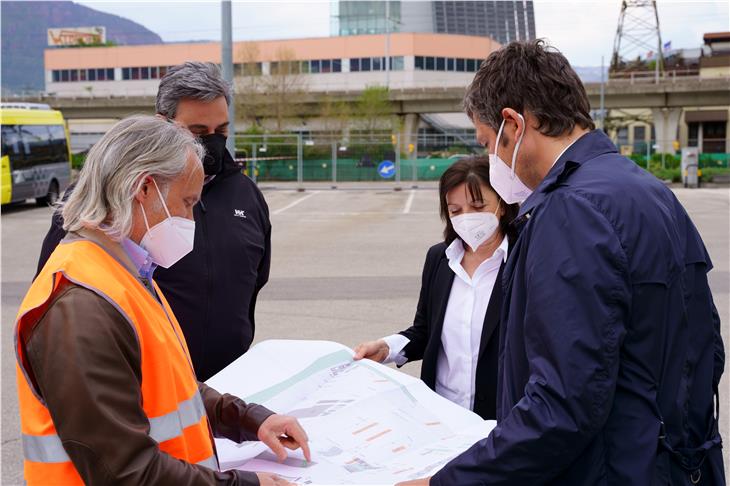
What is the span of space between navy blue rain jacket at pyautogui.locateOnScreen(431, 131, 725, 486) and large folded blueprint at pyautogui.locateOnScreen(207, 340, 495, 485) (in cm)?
31

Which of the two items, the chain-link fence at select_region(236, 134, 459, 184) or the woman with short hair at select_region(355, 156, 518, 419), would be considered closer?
the woman with short hair at select_region(355, 156, 518, 419)

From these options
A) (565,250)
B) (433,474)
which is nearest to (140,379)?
(433,474)

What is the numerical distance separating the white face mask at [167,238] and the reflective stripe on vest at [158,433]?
0.40m

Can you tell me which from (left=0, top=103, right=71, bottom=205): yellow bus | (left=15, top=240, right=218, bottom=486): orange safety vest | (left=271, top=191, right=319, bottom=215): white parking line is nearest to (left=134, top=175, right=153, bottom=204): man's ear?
(left=15, top=240, right=218, bottom=486): orange safety vest

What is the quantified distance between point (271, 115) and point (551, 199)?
55846 millimetres

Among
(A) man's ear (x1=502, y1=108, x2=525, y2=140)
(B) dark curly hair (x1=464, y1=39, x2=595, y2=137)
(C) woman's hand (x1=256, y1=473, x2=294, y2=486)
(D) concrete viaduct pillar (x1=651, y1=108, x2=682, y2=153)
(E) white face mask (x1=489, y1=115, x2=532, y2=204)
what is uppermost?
(D) concrete viaduct pillar (x1=651, y1=108, x2=682, y2=153)

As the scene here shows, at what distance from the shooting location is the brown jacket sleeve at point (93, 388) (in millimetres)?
1742

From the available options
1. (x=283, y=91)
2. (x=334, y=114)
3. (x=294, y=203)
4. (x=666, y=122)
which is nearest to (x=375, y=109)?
(x=334, y=114)

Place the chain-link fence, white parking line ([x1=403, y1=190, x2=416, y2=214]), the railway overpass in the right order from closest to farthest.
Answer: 1. white parking line ([x1=403, y1=190, x2=416, y2=214])
2. the chain-link fence
3. the railway overpass

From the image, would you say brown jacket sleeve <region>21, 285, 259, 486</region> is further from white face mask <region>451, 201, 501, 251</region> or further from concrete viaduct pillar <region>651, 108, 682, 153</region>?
concrete viaduct pillar <region>651, 108, 682, 153</region>

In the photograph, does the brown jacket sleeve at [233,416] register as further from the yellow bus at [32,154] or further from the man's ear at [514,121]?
the yellow bus at [32,154]

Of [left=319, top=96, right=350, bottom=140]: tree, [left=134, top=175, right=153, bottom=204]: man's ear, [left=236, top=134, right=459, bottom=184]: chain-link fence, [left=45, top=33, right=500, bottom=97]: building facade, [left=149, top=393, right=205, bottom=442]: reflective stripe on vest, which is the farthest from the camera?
[left=45, top=33, right=500, bottom=97]: building facade

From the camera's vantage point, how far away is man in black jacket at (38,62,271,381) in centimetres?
335

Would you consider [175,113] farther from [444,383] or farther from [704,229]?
[704,229]
